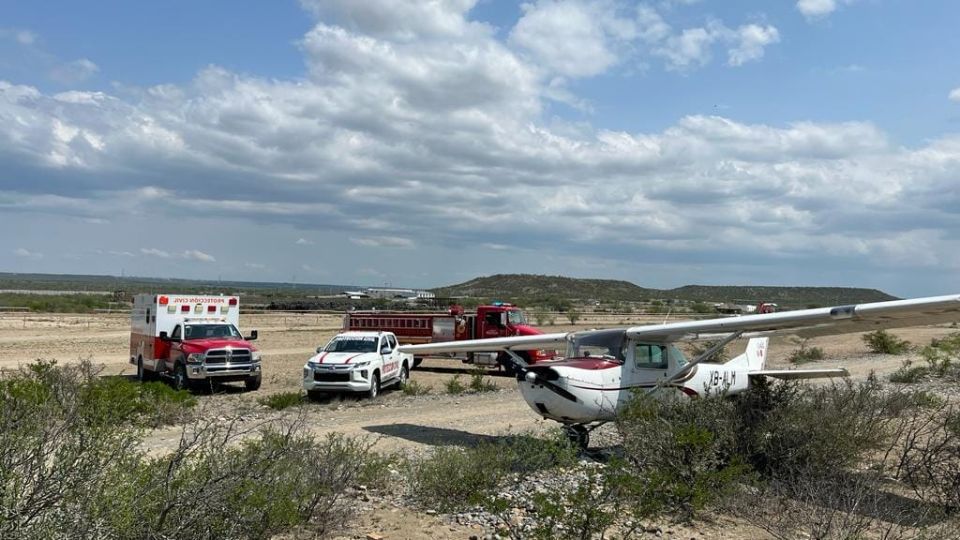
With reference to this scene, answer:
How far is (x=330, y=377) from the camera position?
18.1m

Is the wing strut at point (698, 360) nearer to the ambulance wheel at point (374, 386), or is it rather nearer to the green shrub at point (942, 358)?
the ambulance wheel at point (374, 386)

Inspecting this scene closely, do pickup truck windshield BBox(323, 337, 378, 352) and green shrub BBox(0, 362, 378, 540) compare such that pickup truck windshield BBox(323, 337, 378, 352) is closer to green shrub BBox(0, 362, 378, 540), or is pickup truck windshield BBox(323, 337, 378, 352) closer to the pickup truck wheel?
the pickup truck wheel

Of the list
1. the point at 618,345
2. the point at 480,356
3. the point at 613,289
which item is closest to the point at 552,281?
the point at 613,289

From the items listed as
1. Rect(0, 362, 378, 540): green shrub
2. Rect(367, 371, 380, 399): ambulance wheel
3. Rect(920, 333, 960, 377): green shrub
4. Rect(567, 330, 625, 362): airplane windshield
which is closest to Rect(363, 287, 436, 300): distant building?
Rect(920, 333, 960, 377): green shrub

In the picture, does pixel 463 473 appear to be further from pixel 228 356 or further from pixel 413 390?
pixel 228 356

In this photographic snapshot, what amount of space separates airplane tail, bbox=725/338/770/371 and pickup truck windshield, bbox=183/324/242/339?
45.2 ft

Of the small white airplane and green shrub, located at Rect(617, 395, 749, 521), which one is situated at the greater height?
the small white airplane

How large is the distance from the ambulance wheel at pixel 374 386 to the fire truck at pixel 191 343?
11.8 ft

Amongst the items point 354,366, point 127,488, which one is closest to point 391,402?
point 354,366

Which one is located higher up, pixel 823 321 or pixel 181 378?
pixel 823 321

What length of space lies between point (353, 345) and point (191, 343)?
169 inches

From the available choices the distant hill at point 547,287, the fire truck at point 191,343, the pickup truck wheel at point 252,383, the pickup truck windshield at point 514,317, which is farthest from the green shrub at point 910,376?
the distant hill at point 547,287

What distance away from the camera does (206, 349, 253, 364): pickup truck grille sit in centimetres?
1966

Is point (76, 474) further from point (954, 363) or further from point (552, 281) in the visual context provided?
point (552, 281)
